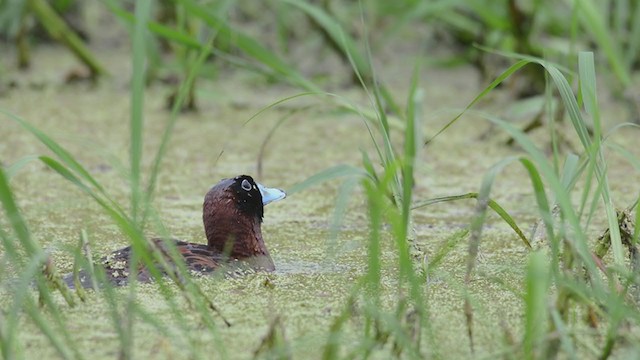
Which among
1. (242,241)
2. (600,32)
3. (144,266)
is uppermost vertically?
(600,32)

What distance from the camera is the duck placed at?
2334 mm

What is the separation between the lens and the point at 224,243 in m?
2.59

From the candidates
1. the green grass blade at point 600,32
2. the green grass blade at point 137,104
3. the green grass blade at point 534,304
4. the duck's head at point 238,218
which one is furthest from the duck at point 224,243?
the green grass blade at point 600,32

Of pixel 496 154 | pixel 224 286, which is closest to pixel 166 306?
pixel 224 286

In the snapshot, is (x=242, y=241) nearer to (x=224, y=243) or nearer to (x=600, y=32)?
(x=224, y=243)

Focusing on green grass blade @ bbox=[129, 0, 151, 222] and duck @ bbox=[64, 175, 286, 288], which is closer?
green grass blade @ bbox=[129, 0, 151, 222]

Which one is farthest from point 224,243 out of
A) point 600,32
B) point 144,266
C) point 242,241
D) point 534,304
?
point 600,32

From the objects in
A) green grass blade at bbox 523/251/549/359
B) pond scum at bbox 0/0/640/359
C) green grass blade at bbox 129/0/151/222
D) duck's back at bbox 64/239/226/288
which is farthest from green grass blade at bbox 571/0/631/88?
green grass blade at bbox 523/251/549/359

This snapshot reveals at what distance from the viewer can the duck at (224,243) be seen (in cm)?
233

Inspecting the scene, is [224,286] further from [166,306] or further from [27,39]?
[27,39]

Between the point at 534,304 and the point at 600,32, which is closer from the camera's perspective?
the point at 534,304

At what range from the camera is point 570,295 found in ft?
5.97

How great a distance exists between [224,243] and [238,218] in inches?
2.5

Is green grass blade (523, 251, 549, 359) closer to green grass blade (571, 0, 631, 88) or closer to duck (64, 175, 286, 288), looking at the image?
duck (64, 175, 286, 288)
